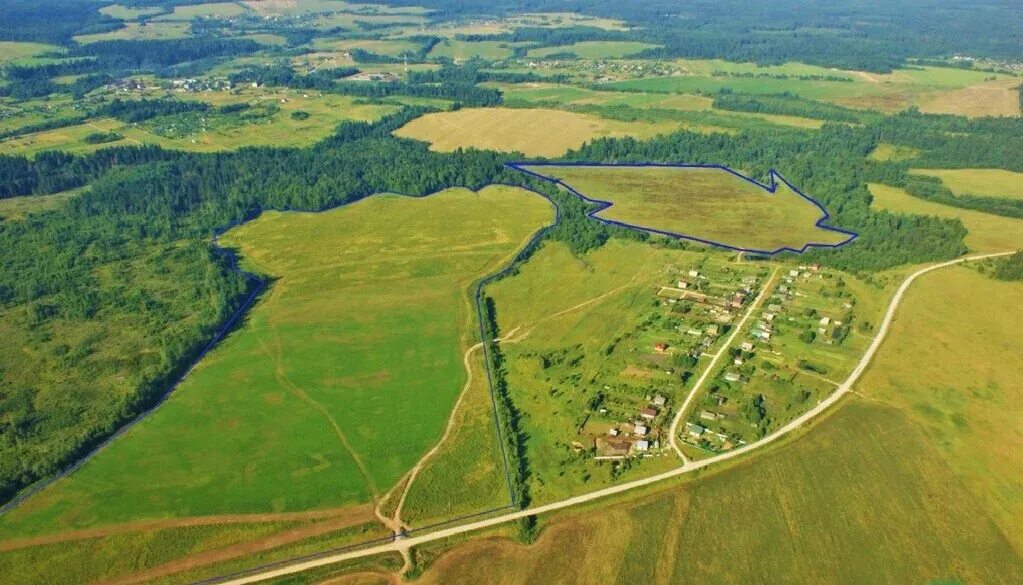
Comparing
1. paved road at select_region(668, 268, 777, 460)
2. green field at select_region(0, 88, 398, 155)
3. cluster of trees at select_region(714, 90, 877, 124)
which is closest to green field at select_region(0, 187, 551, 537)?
paved road at select_region(668, 268, 777, 460)

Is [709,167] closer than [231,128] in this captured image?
Yes

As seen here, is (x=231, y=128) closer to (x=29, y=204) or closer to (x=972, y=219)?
(x=29, y=204)

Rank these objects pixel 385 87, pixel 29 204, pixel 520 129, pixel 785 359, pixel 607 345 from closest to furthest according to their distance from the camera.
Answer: pixel 785 359
pixel 607 345
pixel 29 204
pixel 520 129
pixel 385 87

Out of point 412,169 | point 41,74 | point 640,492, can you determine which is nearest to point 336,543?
point 640,492

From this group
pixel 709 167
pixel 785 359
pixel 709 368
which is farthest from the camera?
pixel 709 167

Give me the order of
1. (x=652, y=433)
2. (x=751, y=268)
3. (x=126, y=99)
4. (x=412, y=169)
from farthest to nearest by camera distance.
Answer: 1. (x=126, y=99)
2. (x=412, y=169)
3. (x=751, y=268)
4. (x=652, y=433)

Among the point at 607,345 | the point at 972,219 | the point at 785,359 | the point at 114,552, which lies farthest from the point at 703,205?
the point at 114,552

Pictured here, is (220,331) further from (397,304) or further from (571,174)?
(571,174)
